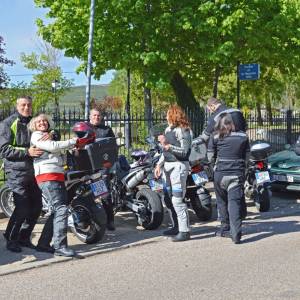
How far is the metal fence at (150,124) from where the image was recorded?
10500mm

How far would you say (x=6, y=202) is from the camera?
8234mm

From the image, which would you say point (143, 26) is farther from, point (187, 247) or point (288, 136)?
point (187, 247)

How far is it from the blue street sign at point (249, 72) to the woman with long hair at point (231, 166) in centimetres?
701

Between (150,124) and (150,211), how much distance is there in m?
5.11

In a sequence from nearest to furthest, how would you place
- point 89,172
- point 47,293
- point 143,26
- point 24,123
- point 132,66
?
point 47,293, point 24,123, point 89,172, point 143,26, point 132,66

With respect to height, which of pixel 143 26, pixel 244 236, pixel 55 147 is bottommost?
pixel 244 236

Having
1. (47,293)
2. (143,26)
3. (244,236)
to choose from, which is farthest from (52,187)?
(143,26)

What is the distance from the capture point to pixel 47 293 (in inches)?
196

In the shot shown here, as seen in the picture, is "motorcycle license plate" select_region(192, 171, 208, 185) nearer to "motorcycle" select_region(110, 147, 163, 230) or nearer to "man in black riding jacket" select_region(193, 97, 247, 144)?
"man in black riding jacket" select_region(193, 97, 247, 144)

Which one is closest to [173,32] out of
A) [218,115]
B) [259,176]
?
[259,176]

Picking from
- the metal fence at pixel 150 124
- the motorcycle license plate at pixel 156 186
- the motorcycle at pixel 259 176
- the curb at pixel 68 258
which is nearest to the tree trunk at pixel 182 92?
the metal fence at pixel 150 124

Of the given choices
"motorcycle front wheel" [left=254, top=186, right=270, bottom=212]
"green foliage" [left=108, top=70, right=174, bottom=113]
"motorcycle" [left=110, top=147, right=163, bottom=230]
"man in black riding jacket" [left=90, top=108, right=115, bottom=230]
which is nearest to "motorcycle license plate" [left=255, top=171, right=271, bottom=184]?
"motorcycle front wheel" [left=254, top=186, right=270, bottom=212]

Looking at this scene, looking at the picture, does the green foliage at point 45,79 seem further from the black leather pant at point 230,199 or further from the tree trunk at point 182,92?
the black leather pant at point 230,199

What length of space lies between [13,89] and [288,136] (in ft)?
50.3
